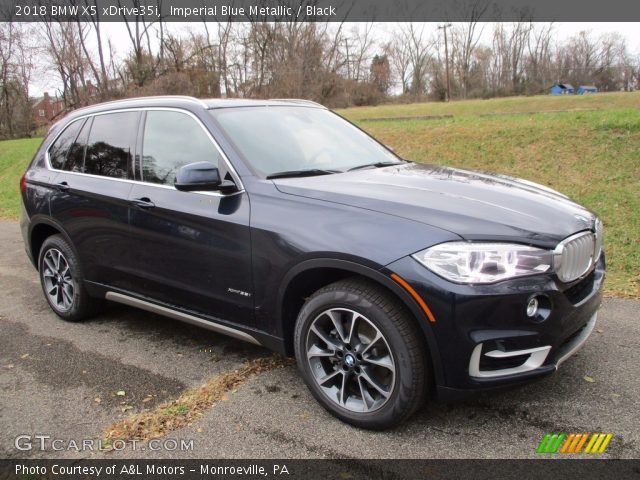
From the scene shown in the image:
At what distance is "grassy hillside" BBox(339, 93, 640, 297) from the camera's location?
6668 mm

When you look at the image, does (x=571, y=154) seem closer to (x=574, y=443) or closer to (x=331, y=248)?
(x=574, y=443)

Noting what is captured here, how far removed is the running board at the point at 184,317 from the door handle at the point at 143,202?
74 cm

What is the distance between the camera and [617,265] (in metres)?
5.87

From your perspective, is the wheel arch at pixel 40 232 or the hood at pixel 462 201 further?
the wheel arch at pixel 40 232

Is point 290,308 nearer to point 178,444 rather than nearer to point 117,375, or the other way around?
point 178,444

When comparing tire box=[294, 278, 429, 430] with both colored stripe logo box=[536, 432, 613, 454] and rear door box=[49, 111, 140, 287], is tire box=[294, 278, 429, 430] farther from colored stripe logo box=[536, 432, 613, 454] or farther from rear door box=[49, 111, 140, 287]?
rear door box=[49, 111, 140, 287]

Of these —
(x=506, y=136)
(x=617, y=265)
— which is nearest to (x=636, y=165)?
(x=506, y=136)

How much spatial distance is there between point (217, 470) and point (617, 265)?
16.2 feet

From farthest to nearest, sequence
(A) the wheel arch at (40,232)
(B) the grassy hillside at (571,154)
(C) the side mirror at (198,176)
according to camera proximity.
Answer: (B) the grassy hillside at (571,154) → (A) the wheel arch at (40,232) → (C) the side mirror at (198,176)

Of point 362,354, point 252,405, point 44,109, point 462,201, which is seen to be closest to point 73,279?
point 252,405

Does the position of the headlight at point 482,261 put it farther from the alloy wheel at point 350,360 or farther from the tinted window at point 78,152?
the tinted window at point 78,152

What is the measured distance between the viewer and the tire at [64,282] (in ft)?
15.5

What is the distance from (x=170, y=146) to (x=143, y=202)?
1.48 ft

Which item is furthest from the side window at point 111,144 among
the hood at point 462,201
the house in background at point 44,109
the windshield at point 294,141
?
the house in background at point 44,109
